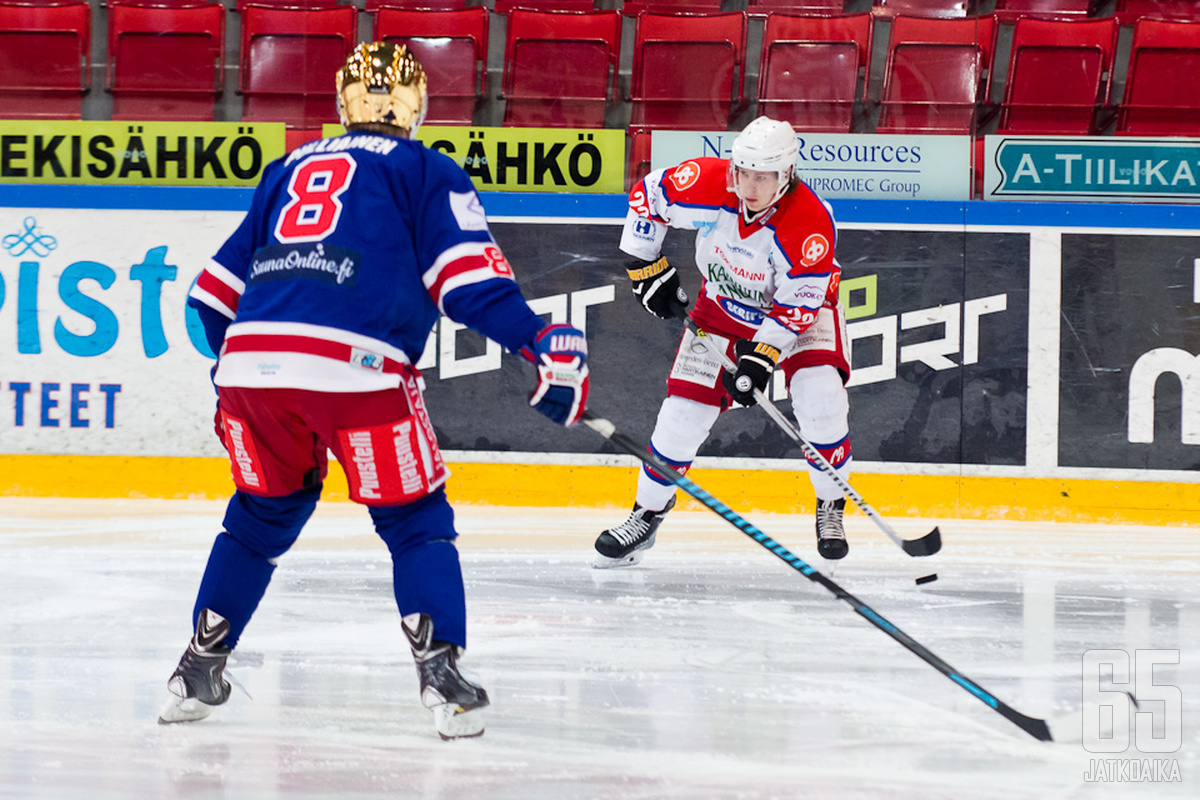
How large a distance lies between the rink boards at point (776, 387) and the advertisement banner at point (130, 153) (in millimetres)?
131

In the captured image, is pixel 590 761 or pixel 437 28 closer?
pixel 590 761

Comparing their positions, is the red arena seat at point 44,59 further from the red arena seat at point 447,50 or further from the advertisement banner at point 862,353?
the advertisement banner at point 862,353

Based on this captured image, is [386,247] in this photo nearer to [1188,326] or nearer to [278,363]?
[278,363]

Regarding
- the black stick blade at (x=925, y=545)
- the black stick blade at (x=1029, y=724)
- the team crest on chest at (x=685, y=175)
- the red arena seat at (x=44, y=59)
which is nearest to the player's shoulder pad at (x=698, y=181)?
the team crest on chest at (x=685, y=175)

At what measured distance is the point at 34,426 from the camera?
397cm

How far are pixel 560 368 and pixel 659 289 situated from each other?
1.58 meters

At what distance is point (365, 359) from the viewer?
5.51ft

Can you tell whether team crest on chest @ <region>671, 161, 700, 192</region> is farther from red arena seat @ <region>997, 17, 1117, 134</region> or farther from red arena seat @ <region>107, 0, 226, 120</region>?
red arena seat @ <region>107, 0, 226, 120</region>

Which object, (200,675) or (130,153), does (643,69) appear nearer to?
(130,153)

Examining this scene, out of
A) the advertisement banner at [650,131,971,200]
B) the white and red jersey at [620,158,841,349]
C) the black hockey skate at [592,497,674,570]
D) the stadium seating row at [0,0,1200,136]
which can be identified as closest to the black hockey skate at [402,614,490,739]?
the black hockey skate at [592,497,674,570]

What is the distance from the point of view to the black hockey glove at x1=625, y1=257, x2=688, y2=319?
3213 mm

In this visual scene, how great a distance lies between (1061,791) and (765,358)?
5.11 ft

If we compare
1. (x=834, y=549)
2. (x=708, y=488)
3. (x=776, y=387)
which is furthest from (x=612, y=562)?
(x=776, y=387)

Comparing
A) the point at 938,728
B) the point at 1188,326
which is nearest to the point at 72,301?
the point at 938,728
